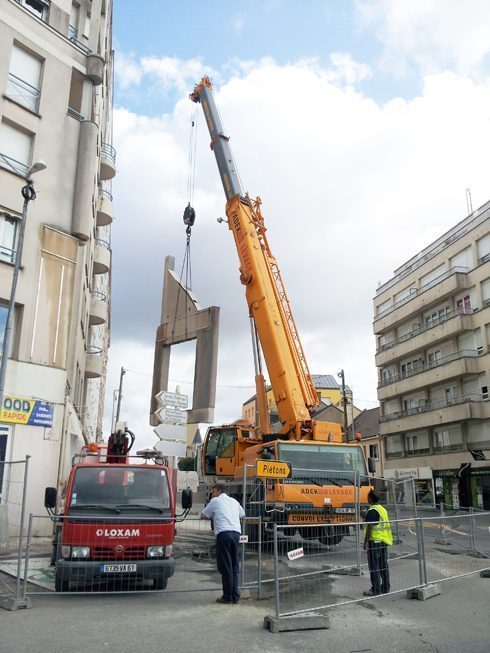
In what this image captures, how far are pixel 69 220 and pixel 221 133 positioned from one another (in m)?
5.92

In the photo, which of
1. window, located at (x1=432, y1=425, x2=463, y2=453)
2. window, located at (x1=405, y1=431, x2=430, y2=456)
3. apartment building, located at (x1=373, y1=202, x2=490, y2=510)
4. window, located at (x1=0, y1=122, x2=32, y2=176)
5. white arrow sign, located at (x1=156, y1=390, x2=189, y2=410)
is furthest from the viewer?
window, located at (x1=405, y1=431, x2=430, y2=456)

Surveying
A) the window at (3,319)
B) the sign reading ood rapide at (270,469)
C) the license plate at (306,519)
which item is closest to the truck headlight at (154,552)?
the sign reading ood rapide at (270,469)

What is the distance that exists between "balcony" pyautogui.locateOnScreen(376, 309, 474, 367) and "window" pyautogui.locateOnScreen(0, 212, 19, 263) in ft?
90.4

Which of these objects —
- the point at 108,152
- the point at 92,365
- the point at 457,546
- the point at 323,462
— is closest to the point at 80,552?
the point at 323,462

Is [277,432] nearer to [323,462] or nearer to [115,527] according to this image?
[323,462]

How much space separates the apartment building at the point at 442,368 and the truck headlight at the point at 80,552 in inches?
1181

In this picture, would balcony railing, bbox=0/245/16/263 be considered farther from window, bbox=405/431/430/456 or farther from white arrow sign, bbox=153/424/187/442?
window, bbox=405/431/430/456

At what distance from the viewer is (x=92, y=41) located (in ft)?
68.6

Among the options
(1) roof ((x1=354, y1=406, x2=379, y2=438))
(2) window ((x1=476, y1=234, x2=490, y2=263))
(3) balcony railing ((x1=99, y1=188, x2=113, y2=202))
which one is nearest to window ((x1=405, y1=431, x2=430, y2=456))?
(1) roof ((x1=354, y1=406, x2=379, y2=438))

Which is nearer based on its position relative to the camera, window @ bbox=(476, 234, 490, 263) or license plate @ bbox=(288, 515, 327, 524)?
license plate @ bbox=(288, 515, 327, 524)

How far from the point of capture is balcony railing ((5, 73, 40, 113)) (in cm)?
1773

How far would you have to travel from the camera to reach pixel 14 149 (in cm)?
1745

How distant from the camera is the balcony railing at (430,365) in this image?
114ft

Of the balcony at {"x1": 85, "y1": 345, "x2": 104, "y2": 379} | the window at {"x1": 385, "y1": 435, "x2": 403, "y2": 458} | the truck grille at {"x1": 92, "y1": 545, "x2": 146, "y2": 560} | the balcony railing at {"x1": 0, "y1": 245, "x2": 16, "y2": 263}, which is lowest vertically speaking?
the truck grille at {"x1": 92, "y1": 545, "x2": 146, "y2": 560}
